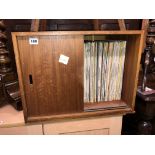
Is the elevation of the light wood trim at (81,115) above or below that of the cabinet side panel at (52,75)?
below

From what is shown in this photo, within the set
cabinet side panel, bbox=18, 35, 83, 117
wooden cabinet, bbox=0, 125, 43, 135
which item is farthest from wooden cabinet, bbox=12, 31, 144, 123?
wooden cabinet, bbox=0, 125, 43, 135

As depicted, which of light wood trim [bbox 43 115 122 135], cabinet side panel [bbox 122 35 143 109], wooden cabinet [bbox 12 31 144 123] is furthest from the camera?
light wood trim [bbox 43 115 122 135]

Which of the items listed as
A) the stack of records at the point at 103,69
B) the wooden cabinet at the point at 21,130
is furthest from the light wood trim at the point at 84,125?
the stack of records at the point at 103,69

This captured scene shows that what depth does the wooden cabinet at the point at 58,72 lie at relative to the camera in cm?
84

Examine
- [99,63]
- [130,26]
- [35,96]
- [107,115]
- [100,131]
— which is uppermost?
[130,26]

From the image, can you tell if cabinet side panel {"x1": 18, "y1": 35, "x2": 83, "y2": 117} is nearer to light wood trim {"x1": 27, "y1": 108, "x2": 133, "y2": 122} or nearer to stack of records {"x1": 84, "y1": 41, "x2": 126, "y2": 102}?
light wood trim {"x1": 27, "y1": 108, "x2": 133, "y2": 122}

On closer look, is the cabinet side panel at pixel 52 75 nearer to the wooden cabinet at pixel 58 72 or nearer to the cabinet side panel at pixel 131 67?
the wooden cabinet at pixel 58 72

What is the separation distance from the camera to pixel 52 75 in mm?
917

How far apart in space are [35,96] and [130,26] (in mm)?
1169

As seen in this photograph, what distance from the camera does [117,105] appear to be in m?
1.11

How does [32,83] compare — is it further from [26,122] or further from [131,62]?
[131,62]

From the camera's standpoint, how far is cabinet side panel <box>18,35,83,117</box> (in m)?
0.85
